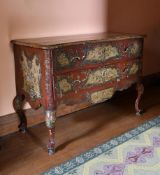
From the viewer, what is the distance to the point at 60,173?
157 centimetres

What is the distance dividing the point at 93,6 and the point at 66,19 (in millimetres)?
341

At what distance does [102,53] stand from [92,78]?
0.66 feet

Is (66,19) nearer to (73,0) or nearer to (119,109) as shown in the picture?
(73,0)

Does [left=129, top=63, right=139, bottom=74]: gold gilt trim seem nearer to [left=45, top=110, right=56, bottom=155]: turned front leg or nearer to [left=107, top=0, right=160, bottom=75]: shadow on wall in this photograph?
[left=107, top=0, right=160, bottom=75]: shadow on wall

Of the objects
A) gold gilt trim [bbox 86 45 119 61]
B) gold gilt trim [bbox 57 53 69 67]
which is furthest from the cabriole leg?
gold gilt trim [bbox 86 45 119 61]

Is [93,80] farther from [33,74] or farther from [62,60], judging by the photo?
[33,74]

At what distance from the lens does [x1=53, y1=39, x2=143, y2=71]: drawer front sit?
1680 mm

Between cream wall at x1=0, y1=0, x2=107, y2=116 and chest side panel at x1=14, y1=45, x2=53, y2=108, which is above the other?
cream wall at x1=0, y1=0, x2=107, y2=116

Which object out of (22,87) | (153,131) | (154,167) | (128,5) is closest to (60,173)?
(154,167)

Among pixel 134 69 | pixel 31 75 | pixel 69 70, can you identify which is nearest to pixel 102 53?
pixel 69 70

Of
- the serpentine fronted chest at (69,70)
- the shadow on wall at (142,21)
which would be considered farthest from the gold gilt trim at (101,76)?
the shadow on wall at (142,21)

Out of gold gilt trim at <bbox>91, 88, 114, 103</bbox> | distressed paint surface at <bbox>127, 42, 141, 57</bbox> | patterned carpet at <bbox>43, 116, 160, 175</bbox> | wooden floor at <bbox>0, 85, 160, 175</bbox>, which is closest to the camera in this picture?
patterned carpet at <bbox>43, 116, 160, 175</bbox>

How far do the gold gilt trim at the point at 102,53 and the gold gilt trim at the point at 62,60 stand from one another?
185mm

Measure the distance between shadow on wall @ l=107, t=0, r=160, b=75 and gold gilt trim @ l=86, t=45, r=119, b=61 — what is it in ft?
2.25
